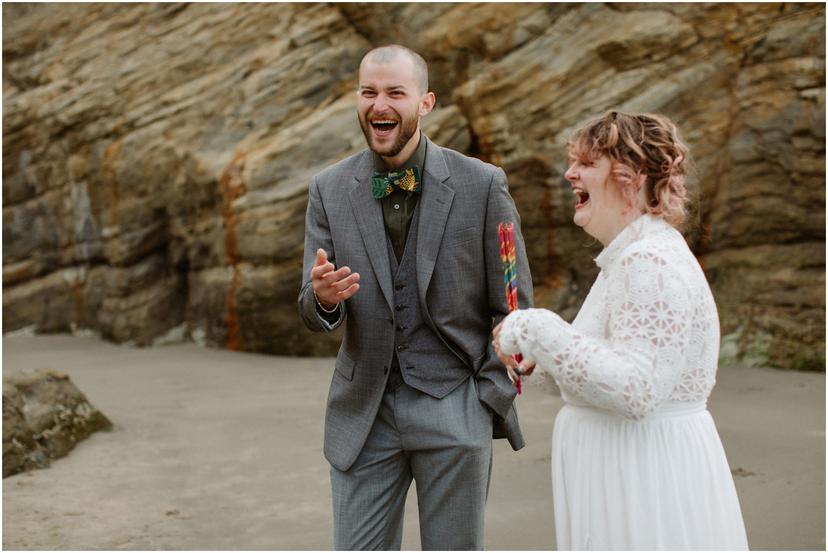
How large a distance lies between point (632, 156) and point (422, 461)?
3.79 ft

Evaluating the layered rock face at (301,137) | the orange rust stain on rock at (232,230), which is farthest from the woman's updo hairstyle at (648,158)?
the orange rust stain on rock at (232,230)

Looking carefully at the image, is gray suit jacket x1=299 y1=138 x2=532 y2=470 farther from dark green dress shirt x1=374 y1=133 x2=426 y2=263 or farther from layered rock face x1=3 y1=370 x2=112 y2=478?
layered rock face x1=3 y1=370 x2=112 y2=478

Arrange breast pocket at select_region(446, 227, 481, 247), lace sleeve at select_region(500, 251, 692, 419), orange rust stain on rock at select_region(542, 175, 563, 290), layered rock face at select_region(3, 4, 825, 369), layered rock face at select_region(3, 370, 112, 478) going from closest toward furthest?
lace sleeve at select_region(500, 251, 692, 419) → breast pocket at select_region(446, 227, 481, 247) → layered rock face at select_region(3, 370, 112, 478) → layered rock face at select_region(3, 4, 825, 369) → orange rust stain on rock at select_region(542, 175, 563, 290)

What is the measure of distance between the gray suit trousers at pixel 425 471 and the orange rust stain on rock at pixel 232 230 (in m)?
7.08

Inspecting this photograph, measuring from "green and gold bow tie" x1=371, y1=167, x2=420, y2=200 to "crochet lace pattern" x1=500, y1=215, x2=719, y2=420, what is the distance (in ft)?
2.78

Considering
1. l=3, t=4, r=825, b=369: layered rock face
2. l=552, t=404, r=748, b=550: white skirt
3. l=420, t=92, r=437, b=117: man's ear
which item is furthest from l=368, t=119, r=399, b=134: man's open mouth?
l=3, t=4, r=825, b=369: layered rock face

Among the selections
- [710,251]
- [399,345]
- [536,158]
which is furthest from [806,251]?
[399,345]

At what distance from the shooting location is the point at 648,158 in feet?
8.86

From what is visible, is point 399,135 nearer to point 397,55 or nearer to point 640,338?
point 397,55

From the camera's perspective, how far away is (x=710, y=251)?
952 cm

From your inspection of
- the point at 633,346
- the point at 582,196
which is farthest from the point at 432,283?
the point at 633,346

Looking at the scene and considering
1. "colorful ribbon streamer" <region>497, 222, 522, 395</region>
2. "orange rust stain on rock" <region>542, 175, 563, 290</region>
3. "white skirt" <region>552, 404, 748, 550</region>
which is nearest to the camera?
→ "white skirt" <region>552, 404, 748, 550</region>

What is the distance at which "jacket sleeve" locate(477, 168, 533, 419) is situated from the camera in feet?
10.9

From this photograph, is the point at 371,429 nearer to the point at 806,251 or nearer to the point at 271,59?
the point at 806,251
